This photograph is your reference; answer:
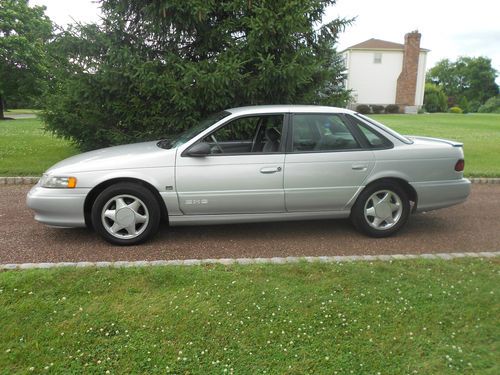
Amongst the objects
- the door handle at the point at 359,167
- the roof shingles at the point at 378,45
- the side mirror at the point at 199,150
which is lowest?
the door handle at the point at 359,167

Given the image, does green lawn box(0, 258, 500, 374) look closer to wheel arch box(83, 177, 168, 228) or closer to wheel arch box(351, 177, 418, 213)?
wheel arch box(83, 177, 168, 228)

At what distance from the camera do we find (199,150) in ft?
14.8

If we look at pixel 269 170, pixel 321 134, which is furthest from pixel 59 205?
pixel 321 134

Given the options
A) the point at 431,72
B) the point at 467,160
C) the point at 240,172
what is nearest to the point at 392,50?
the point at 467,160

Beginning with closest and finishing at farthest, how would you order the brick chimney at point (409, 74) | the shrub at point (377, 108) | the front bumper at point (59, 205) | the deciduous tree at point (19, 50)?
the front bumper at point (59, 205) → the deciduous tree at point (19, 50) → the shrub at point (377, 108) → the brick chimney at point (409, 74)

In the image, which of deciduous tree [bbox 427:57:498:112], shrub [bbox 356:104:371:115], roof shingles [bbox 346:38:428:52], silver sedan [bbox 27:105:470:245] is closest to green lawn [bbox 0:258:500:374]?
silver sedan [bbox 27:105:470:245]

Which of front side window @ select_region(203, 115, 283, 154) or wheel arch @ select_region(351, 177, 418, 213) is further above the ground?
front side window @ select_region(203, 115, 283, 154)

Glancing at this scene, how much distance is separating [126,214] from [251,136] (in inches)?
84.6

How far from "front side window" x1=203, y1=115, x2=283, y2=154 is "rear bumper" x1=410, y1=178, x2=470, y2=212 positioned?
1740 millimetres

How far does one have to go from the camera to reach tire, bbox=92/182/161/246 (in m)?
4.45

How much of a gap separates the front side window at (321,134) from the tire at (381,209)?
595mm

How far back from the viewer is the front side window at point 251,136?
4.89m

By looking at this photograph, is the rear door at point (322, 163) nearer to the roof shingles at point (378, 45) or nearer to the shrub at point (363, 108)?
the shrub at point (363, 108)

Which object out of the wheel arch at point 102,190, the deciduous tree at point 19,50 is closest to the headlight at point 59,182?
the wheel arch at point 102,190
